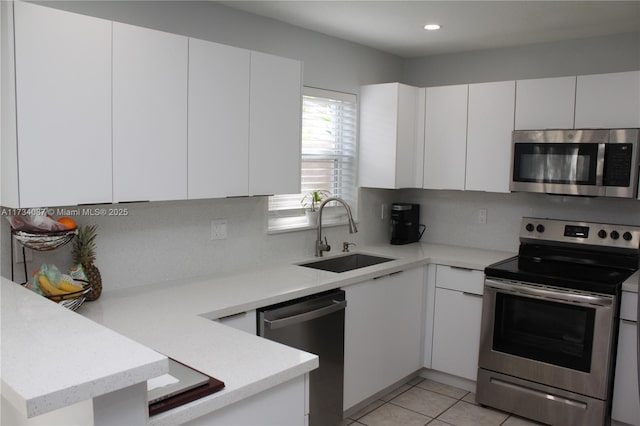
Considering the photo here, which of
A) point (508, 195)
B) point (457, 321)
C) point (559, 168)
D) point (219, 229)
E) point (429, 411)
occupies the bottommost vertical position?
point (429, 411)

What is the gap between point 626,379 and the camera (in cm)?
293

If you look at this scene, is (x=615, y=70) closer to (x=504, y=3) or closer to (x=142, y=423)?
(x=504, y=3)

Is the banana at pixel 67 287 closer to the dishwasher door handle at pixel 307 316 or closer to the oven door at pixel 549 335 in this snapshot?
the dishwasher door handle at pixel 307 316

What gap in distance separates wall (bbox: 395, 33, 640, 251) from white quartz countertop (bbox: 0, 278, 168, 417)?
3.23 m

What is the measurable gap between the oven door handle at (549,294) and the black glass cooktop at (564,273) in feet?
0.12

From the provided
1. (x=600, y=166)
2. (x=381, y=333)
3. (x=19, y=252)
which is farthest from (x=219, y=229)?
(x=600, y=166)

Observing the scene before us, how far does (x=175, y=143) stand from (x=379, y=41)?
2.01 meters

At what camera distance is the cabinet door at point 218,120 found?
2.46 m

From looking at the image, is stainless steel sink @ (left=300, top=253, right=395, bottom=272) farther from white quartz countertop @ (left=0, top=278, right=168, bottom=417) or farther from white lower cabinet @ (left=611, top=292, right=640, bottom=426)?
white quartz countertop @ (left=0, top=278, right=168, bottom=417)

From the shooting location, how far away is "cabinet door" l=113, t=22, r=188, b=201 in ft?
7.16

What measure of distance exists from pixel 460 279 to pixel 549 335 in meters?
0.65

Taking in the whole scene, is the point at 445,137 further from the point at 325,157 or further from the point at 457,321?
the point at 457,321

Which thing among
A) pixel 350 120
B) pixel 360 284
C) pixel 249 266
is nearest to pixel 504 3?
pixel 350 120

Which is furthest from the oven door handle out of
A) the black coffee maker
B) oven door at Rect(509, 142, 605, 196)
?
the black coffee maker
